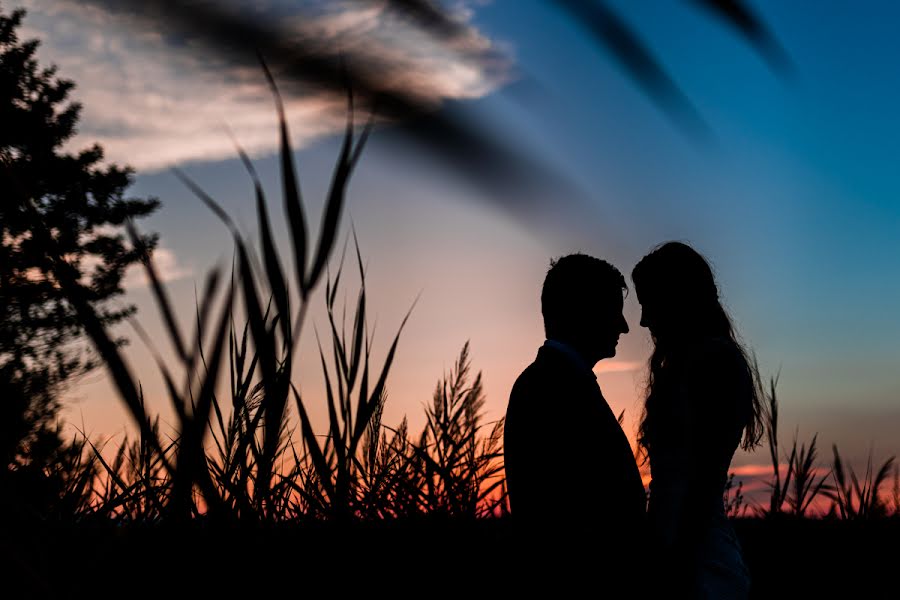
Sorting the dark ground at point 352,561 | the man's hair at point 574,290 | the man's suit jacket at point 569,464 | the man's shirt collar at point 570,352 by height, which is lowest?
the dark ground at point 352,561

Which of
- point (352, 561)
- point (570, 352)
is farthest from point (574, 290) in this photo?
point (352, 561)

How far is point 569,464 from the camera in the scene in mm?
2135

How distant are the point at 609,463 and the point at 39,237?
5.94ft

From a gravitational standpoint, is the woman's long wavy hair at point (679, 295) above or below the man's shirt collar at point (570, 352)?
above

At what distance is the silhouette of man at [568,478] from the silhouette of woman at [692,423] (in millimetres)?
132

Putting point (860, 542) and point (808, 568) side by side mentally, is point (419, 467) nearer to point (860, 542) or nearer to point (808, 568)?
point (808, 568)

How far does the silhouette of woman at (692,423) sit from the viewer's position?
83.1 inches

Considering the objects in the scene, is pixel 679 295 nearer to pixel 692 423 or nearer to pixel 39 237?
pixel 692 423

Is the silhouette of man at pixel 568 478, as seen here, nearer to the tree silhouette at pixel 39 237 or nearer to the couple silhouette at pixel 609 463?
the couple silhouette at pixel 609 463

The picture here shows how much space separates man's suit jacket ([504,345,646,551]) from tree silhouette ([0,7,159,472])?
1.17 metres

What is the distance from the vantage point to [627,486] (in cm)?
218

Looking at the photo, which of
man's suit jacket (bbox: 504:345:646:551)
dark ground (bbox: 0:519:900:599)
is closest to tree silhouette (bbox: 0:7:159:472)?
dark ground (bbox: 0:519:900:599)

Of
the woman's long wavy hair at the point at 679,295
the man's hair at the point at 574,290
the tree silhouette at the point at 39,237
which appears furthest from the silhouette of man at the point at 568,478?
the tree silhouette at the point at 39,237

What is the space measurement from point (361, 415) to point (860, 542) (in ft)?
12.2
